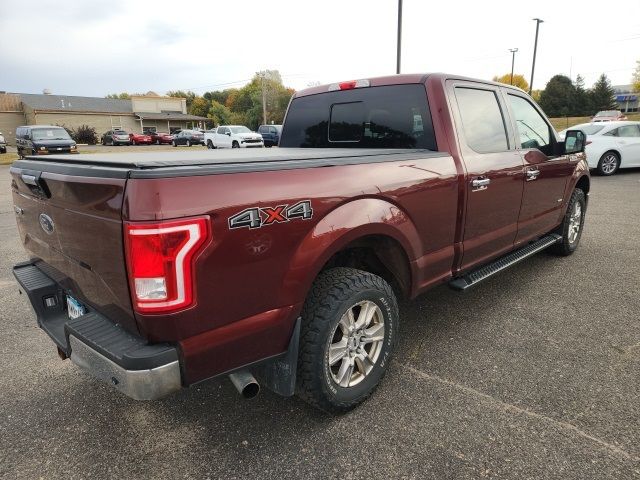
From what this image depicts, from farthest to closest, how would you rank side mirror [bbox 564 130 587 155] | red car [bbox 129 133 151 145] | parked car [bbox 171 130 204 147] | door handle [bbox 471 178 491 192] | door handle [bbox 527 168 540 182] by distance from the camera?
1. red car [bbox 129 133 151 145]
2. parked car [bbox 171 130 204 147]
3. side mirror [bbox 564 130 587 155]
4. door handle [bbox 527 168 540 182]
5. door handle [bbox 471 178 491 192]

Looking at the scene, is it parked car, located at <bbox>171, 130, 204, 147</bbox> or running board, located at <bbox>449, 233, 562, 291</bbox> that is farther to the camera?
parked car, located at <bbox>171, 130, 204, 147</bbox>

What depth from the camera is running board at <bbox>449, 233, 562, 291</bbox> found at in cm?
326

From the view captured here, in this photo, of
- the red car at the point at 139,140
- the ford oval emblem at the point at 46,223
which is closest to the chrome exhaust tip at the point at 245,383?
the ford oval emblem at the point at 46,223

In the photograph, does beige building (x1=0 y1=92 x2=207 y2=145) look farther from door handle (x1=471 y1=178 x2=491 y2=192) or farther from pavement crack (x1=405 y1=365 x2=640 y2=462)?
pavement crack (x1=405 y1=365 x2=640 y2=462)

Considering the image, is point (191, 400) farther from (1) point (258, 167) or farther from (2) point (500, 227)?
(2) point (500, 227)

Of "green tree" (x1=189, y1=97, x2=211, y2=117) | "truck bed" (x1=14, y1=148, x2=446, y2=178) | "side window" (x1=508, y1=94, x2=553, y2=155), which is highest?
"green tree" (x1=189, y1=97, x2=211, y2=117)

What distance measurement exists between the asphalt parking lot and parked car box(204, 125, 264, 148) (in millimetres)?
24601

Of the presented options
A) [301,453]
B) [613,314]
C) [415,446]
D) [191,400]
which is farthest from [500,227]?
[191,400]

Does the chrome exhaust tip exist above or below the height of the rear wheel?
below

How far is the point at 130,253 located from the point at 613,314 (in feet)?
12.4

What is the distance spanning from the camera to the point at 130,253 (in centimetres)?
168

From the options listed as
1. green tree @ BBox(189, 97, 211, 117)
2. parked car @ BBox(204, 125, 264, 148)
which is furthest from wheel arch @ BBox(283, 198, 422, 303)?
green tree @ BBox(189, 97, 211, 117)

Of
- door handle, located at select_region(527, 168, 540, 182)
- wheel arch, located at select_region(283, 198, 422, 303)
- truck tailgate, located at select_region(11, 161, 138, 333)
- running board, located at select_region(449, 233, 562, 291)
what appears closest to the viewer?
truck tailgate, located at select_region(11, 161, 138, 333)

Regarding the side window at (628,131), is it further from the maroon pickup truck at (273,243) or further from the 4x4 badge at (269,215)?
the 4x4 badge at (269,215)
